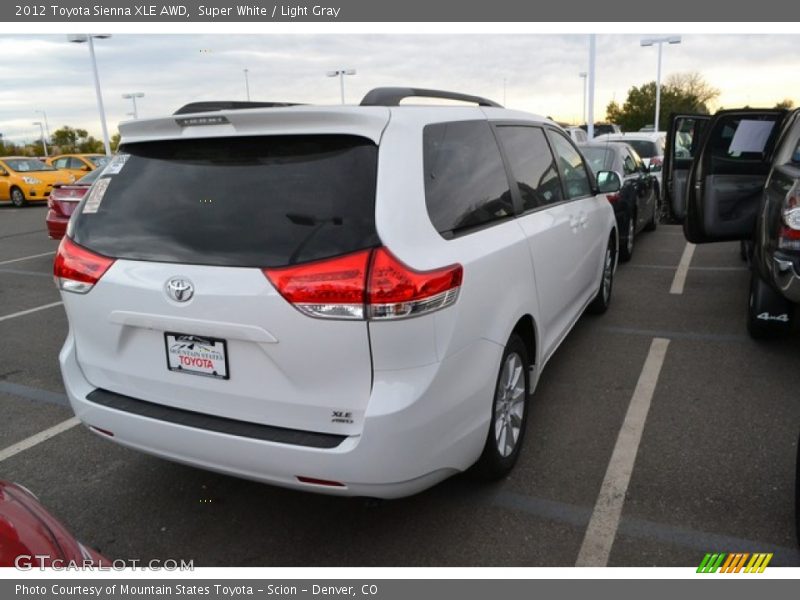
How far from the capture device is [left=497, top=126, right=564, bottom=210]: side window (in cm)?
358

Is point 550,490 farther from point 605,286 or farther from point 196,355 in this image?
point 605,286

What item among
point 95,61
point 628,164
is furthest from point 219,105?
point 95,61

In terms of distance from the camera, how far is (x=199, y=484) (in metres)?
3.32

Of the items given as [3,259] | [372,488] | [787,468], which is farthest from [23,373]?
[3,259]

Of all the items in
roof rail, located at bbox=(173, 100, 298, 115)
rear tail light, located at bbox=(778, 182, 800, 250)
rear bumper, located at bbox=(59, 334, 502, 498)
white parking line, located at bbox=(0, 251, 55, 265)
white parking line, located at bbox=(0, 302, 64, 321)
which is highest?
roof rail, located at bbox=(173, 100, 298, 115)

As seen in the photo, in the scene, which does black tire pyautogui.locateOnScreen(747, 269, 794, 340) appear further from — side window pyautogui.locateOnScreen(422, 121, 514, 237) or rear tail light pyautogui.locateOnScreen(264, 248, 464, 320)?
rear tail light pyautogui.locateOnScreen(264, 248, 464, 320)

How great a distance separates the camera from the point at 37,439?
386cm

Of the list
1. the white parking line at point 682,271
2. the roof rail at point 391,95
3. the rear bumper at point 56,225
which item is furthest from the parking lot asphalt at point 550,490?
the rear bumper at point 56,225

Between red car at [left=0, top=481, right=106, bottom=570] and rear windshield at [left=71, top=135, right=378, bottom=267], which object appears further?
rear windshield at [left=71, top=135, right=378, bottom=267]

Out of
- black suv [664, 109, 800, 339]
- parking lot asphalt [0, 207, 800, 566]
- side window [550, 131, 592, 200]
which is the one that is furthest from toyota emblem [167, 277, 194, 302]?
black suv [664, 109, 800, 339]

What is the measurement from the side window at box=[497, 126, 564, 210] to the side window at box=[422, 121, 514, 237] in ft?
0.64

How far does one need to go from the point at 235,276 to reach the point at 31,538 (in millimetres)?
1050

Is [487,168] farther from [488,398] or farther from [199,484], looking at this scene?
[199,484]

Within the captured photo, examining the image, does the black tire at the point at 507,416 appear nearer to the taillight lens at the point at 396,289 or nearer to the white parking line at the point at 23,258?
the taillight lens at the point at 396,289
